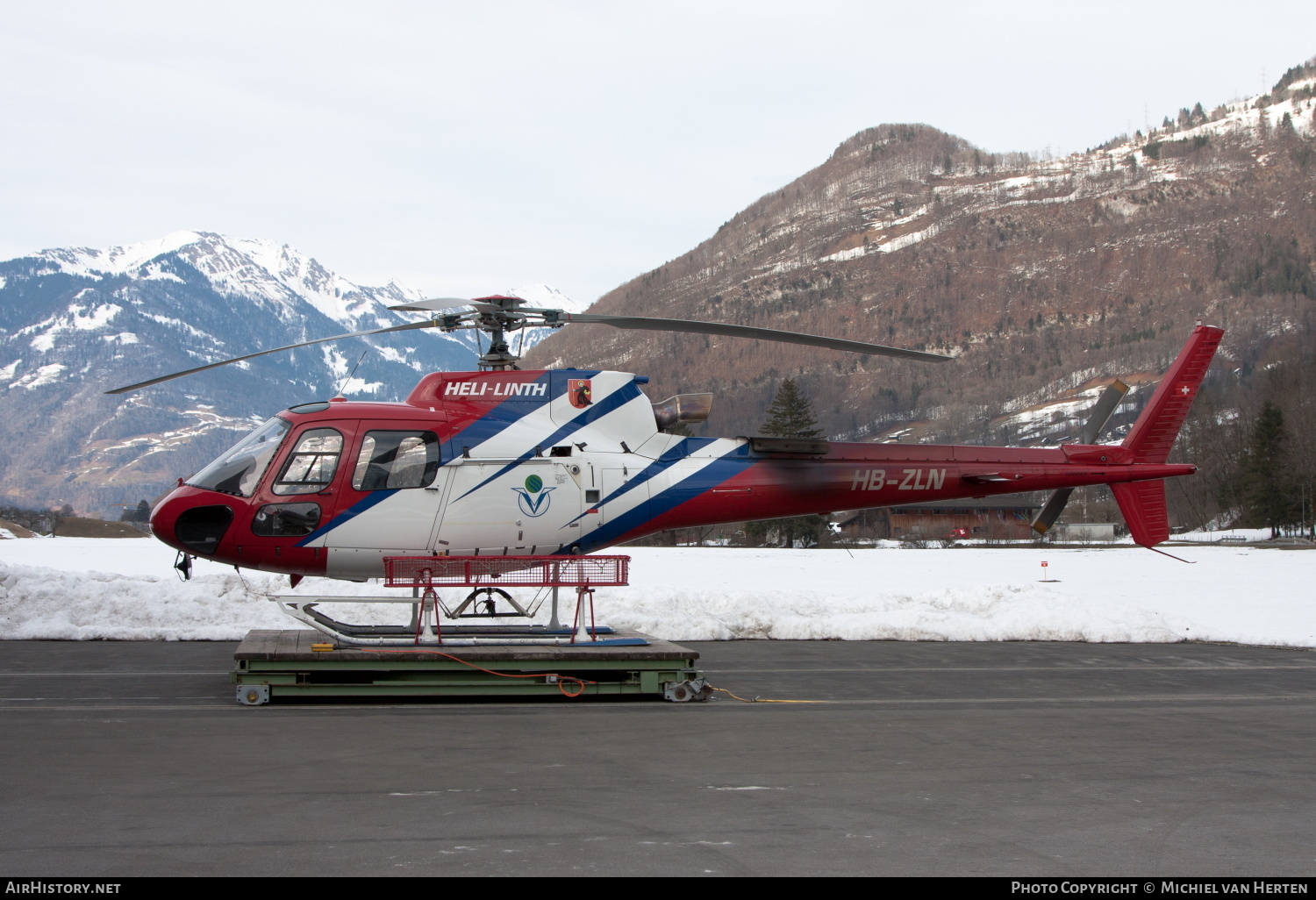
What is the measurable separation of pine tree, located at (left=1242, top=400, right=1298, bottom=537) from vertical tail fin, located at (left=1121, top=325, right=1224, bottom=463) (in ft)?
223

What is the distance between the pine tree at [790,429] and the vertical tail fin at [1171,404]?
3875 centimetres

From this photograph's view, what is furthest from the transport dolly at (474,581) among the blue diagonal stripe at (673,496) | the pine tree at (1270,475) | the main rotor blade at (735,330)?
the pine tree at (1270,475)

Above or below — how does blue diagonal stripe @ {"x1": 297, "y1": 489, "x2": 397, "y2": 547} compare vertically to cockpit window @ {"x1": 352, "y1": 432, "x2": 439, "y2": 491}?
below

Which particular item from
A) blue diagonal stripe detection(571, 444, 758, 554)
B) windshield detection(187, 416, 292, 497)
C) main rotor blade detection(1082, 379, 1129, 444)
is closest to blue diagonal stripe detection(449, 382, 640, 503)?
blue diagonal stripe detection(571, 444, 758, 554)

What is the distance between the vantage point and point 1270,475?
73.4 metres

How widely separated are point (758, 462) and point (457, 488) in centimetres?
366

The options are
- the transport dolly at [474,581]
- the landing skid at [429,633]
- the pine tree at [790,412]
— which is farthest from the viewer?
the pine tree at [790,412]

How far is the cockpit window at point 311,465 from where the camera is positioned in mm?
11461

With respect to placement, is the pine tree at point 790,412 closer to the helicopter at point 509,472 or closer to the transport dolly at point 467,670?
the helicopter at point 509,472

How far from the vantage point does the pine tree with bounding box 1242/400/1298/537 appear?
72.3 metres

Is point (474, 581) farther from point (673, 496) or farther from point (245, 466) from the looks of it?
point (245, 466)

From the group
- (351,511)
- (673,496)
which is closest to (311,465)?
(351,511)

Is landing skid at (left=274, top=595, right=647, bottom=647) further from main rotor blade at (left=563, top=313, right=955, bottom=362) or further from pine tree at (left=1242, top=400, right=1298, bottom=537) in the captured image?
pine tree at (left=1242, top=400, right=1298, bottom=537)

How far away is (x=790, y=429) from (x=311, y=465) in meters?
46.0
